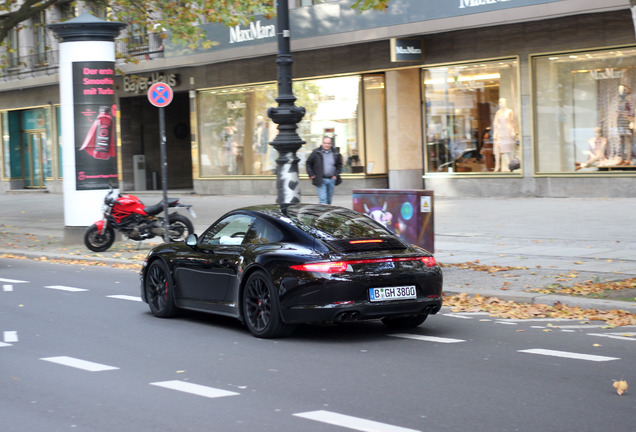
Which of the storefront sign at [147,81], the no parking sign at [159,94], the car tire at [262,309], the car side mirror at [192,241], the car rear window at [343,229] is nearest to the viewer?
the car tire at [262,309]

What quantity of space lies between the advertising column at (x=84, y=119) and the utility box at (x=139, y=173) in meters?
18.4

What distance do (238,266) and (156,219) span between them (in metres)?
9.42

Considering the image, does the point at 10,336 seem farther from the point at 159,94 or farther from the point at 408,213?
the point at 159,94

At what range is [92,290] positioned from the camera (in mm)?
12922

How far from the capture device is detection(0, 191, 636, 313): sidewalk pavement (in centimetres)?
1173

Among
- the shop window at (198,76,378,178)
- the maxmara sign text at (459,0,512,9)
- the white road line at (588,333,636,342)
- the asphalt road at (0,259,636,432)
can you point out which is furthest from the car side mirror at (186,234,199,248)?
the shop window at (198,76,378,178)

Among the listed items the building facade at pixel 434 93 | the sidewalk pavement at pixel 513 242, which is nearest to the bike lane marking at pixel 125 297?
the sidewalk pavement at pixel 513 242

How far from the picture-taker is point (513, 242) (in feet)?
52.3

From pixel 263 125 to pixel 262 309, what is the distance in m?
22.9

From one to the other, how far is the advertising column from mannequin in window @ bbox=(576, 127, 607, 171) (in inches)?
435

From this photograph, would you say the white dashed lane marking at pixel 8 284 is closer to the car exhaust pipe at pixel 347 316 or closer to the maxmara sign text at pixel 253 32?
the car exhaust pipe at pixel 347 316

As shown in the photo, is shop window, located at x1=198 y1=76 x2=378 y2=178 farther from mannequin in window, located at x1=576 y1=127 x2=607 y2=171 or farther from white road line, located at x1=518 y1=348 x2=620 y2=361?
white road line, located at x1=518 y1=348 x2=620 y2=361

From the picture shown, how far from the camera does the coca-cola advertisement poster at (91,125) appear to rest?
19375mm

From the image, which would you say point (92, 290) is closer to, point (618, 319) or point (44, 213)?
point (618, 319)
